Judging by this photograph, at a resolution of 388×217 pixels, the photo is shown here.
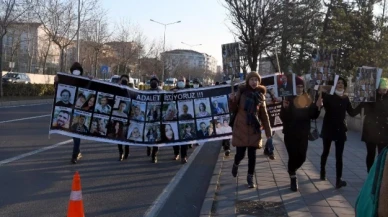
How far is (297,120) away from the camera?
741cm

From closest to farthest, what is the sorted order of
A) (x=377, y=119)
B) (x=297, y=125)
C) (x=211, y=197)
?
(x=211, y=197), (x=297, y=125), (x=377, y=119)

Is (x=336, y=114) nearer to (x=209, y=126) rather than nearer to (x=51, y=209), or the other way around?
(x=209, y=126)

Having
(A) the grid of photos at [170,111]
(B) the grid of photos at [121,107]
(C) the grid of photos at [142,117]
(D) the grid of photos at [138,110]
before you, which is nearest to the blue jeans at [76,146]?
(C) the grid of photos at [142,117]

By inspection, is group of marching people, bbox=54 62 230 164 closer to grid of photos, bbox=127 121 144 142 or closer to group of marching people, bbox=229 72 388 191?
grid of photos, bbox=127 121 144 142

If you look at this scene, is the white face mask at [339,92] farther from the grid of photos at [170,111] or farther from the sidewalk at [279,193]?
the grid of photos at [170,111]

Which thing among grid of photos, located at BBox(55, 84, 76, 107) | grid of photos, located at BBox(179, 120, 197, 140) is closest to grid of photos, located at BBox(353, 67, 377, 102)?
grid of photos, located at BBox(179, 120, 197, 140)

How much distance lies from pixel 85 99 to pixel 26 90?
28877 millimetres

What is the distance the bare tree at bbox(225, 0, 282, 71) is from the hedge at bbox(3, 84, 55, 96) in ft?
76.0

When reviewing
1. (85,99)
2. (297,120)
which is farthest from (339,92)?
(85,99)

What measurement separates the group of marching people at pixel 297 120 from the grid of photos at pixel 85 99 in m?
3.51

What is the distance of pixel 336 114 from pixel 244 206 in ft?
8.20

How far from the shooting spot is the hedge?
34156 millimetres

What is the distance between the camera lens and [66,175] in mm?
8656

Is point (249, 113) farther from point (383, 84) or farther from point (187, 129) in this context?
point (187, 129)
